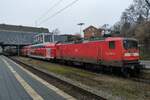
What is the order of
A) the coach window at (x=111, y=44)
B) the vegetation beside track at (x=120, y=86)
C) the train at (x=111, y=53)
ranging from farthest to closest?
the coach window at (x=111, y=44) < the train at (x=111, y=53) < the vegetation beside track at (x=120, y=86)

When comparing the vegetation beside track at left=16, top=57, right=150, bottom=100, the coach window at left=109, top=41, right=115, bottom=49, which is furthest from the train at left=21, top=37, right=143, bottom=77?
the vegetation beside track at left=16, top=57, right=150, bottom=100

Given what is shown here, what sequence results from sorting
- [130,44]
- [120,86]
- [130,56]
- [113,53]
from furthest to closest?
[113,53], [130,44], [130,56], [120,86]

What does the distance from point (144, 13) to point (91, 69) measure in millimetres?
63556

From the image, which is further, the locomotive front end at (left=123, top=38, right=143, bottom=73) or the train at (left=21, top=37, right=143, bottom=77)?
the train at (left=21, top=37, right=143, bottom=77)

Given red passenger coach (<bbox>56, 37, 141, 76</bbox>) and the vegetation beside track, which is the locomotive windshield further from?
the vegetation beside track

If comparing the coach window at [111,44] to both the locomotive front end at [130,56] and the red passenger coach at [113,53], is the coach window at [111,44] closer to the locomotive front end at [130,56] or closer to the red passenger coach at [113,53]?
the red passenger coach at [113,53]

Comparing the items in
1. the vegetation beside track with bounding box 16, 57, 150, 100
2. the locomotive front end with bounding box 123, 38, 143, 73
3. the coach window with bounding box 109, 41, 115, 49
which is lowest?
the vegetation beside track with bounding box 16, 57, 150, 100

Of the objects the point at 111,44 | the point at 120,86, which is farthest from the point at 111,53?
the point at 120,86

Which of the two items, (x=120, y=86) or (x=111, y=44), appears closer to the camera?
(x=120, y=86)

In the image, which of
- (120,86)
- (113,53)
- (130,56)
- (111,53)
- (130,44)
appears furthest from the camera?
(111,53)

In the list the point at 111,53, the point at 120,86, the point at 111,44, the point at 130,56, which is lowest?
the point at 120,86

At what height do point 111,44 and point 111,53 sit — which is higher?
point 111,44

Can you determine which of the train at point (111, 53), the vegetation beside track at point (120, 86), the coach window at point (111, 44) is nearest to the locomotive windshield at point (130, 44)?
the train at point (111, 53)

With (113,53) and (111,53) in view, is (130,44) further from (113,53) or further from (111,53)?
(111,53)
